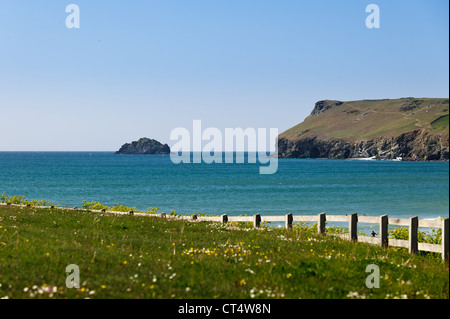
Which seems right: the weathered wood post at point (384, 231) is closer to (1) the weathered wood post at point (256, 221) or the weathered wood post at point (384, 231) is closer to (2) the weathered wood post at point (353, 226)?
(2) the weathered wood post at point (353, 226)

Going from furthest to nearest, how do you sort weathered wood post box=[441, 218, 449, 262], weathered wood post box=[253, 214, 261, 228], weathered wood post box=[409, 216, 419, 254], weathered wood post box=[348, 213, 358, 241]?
weathered wood post box=[253, 214, 261, 228] < weathered wood post box=[348, 213, 358, 241] < weathered wood post box=[409, 216, 419, 254] < weathered wood post box=[441, 218, 449, 262]

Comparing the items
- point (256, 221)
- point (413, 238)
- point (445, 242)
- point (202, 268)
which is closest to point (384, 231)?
point (413, 238)

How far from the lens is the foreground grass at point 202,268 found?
9.01m

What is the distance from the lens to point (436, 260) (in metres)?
13.9

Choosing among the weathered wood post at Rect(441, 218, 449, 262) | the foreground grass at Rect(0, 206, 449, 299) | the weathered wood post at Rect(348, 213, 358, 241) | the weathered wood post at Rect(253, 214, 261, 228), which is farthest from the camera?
the weathered wood post at Rect(253, 214, 261, 228)

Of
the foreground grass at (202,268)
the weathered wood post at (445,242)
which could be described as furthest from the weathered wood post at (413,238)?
the weathered wood post at (445,242)

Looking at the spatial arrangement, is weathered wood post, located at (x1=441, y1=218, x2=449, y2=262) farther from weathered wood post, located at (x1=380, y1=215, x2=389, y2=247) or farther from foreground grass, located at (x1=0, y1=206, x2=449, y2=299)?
weathered wood post, located at (x1=380, y1=215, x2=389, y2=247)

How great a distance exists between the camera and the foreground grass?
9008 millimetres

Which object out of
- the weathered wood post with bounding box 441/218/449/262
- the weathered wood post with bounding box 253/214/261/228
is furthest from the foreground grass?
the weathered wood post with bounding box 253/214/261/228

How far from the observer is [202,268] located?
1061 centimetres

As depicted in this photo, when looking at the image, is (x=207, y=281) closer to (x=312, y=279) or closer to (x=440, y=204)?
(x=312, y=279)

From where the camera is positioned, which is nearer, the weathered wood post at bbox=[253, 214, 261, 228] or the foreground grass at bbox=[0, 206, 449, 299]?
the foreground grass at bbox=[0, 206, 449, 299]

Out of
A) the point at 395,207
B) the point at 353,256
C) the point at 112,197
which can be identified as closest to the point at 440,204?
the point at 395,207

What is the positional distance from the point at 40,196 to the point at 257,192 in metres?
42.3
